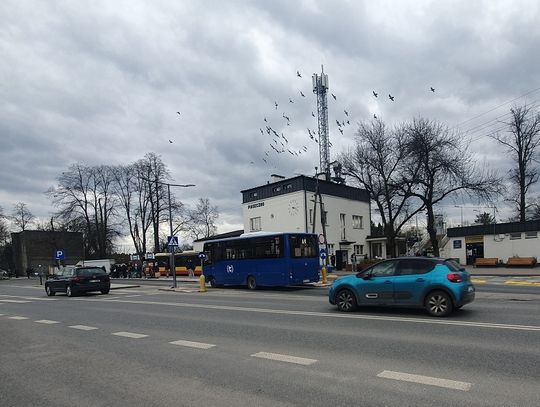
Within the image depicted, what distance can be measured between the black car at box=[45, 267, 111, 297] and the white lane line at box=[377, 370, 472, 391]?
2105 centimetres

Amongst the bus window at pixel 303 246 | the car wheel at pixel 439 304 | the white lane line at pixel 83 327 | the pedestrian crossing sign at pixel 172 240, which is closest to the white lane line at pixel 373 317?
Answer: the car wheel at pixel 439 304

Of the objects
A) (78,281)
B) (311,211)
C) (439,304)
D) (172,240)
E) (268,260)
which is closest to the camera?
(439,304)

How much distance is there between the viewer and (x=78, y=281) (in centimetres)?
2412

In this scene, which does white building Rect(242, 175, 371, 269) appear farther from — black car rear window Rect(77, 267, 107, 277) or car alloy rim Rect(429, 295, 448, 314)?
car alloy rim Rect(429, 295, 448, 314)

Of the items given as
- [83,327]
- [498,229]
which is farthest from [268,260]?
[498,229]

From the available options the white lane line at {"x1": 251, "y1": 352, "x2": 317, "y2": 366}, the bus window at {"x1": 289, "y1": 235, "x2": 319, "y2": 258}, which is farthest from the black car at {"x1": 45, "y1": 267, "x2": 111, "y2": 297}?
the white lane line at {"x1": 251, "y1": 352, "x2": 317, "y2": 366}

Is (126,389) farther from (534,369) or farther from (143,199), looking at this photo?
(143,199)

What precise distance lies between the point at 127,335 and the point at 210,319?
2.70 metres

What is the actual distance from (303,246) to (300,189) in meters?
24.7

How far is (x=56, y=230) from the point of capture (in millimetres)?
83375

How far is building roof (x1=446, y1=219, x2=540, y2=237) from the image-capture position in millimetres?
40469

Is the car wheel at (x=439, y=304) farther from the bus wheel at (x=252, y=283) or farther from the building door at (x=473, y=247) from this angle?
the building door at (x=473, y=247)

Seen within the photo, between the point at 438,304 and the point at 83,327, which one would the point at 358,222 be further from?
the point at 83,327

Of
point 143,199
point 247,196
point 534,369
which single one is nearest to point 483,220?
point 247,196
